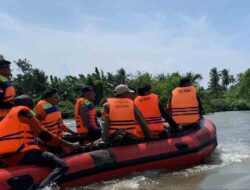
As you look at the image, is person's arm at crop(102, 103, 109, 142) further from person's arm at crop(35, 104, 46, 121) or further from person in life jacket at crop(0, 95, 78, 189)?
person in life jacket at crop(0, 95, 78, 189)

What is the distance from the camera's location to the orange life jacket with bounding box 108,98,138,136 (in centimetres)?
705

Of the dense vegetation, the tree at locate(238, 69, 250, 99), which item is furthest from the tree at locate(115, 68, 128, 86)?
A: the tree at locate(238, 69, 250, 99)

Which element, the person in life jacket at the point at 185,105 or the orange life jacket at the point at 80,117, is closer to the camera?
the orange life jacket at the point at 80,117

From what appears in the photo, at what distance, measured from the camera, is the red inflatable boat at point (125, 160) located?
5.60 metres

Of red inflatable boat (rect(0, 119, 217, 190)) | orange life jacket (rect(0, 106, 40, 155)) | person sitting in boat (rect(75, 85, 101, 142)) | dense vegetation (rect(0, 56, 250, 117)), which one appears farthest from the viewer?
dense vegetation (rect(0, 56, 250, 117))

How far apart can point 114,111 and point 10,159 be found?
1.91m

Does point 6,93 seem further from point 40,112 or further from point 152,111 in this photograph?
point 152,111

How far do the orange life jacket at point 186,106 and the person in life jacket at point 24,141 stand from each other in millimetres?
3399

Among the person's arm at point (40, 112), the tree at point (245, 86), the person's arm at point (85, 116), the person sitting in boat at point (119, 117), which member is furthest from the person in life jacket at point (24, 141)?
the tree at point (245, 86)

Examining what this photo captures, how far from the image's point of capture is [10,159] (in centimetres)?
570

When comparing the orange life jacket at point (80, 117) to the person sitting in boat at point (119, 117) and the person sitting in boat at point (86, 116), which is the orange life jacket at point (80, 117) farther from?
the person sitting in boat at point (119, 117)

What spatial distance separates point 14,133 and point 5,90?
121 cm

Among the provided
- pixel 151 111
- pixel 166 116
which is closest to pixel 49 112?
pixel 151 111

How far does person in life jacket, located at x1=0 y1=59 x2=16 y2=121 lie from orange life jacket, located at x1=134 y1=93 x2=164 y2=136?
2.37 metres
